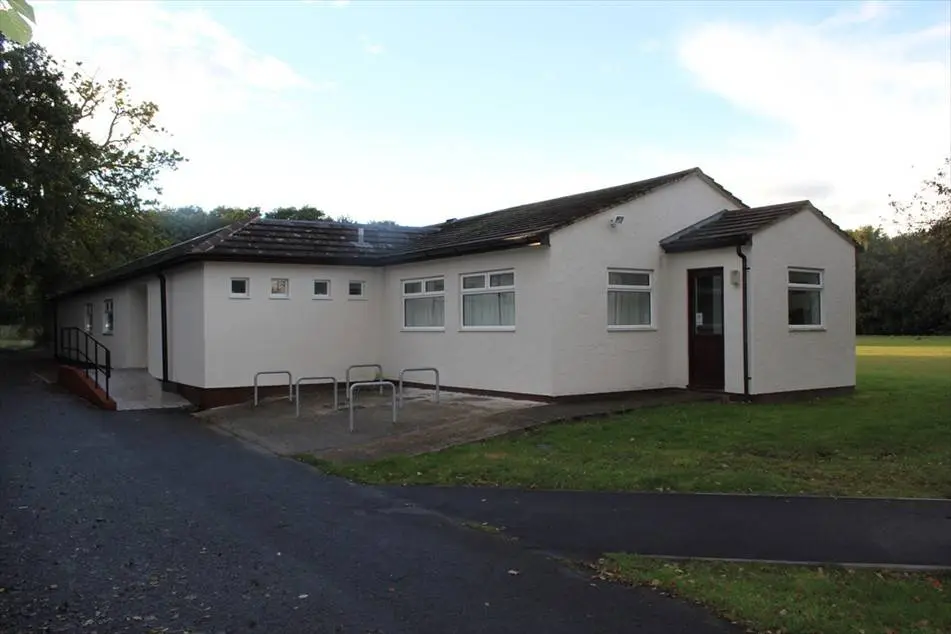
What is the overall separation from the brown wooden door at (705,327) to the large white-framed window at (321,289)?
8228 mm

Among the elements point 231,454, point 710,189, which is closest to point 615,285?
point 710,189

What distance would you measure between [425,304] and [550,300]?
441 centimetres

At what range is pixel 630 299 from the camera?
16.0m

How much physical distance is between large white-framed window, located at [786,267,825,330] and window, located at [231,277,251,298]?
11.3 metres

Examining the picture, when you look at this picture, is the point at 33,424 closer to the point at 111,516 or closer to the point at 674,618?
the point at 111,516

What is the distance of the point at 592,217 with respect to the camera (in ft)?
50.1

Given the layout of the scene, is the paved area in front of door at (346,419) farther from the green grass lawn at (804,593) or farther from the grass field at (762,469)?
the green grass lawn at (804,593)

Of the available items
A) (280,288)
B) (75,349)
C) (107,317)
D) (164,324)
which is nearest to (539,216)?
(280,288)

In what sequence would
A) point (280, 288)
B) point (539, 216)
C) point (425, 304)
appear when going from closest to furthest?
point (539, 216)
point (280, 288)
point (425, 304)

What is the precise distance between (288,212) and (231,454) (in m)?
50.8

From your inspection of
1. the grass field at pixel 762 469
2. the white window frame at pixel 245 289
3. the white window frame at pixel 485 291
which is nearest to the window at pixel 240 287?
the white window frame at pixel 245 289

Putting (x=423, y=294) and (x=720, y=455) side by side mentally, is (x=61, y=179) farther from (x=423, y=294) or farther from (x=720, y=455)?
(x=720, y=455)

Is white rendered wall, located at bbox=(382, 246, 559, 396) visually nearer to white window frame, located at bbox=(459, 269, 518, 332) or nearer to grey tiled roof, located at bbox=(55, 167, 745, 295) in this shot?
white window frame, located at bbox=(459, 269, 518, 332)

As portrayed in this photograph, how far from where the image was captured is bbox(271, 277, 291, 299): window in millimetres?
17964
